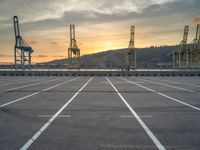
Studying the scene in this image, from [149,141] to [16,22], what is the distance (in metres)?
83.8

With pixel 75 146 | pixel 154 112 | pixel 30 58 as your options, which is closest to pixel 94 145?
pixel 75 146

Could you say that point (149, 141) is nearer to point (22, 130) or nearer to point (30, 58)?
point (22, 130)

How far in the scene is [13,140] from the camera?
521cm

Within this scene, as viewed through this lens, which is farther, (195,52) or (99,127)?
(195,52)

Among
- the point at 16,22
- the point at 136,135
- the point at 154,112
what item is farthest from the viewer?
the point at 16,22

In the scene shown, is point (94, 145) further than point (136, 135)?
No

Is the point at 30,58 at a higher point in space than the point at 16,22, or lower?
lower

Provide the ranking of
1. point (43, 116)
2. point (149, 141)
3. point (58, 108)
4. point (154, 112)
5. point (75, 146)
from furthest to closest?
point (58, 108) < point (154, 112) < point (43, 116) < point (149, 141) < point (75, 146)

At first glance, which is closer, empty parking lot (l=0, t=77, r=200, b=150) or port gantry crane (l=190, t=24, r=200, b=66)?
empty parking lot (l=0, t=77, r=200, b=150)

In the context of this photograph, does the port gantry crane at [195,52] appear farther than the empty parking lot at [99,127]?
Yes

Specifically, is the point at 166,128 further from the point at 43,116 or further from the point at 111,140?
the point at 43,116

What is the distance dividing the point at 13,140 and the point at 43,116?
253 centimetres

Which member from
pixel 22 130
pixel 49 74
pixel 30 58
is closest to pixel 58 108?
pixel 22 130

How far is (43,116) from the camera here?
7.73m
